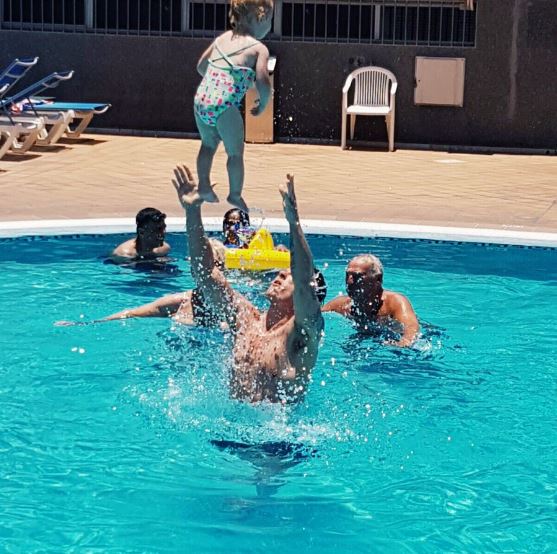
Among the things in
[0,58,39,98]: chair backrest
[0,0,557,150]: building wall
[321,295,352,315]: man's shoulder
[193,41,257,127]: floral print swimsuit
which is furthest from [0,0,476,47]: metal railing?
[193,41,257,127]: floral print swimsuit

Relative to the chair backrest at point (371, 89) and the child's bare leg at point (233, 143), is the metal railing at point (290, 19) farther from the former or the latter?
the child's bare leg at point (233, 143)

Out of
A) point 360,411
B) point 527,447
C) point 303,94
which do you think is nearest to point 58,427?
point 360,411

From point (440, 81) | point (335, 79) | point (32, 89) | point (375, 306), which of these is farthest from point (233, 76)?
point (335, 79)

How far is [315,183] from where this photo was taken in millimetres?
13352

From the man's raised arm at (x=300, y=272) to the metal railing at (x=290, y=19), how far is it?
11.0 metres

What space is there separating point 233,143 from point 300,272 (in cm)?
148

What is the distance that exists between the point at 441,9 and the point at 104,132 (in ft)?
15.5

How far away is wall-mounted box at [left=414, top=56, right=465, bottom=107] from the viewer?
15.9m

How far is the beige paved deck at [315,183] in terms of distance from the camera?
11.6 meters

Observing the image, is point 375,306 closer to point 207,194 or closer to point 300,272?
point 207,194

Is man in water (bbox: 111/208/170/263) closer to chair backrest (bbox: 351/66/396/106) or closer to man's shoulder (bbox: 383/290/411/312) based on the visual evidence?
man's shoulder (bbox: 383/290/411/312)

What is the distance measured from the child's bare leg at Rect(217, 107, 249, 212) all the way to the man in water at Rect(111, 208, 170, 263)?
9.52ft

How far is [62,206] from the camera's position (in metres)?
11.7

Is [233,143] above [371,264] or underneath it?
above
